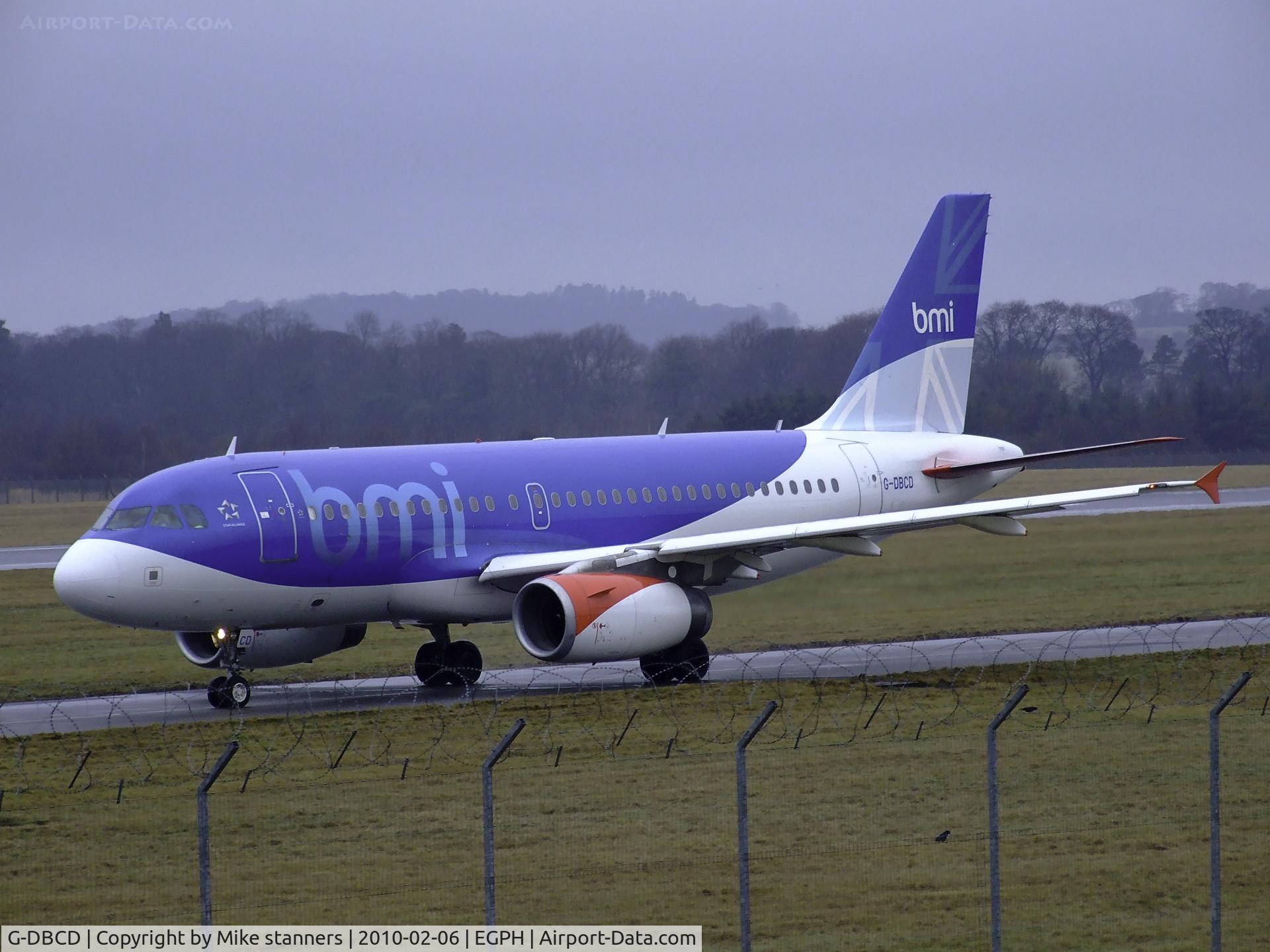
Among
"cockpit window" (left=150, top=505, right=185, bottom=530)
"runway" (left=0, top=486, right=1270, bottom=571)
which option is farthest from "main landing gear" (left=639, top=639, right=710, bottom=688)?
"runway" (left=0, top=486, right=1270, bottom=571)

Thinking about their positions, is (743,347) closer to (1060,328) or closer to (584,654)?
(1060,328)

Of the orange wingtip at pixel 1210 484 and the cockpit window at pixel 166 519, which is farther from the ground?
the orange wingtip at pixel 1210 484

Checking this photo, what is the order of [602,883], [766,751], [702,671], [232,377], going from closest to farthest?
1. [602,883]
2. [766,751]
3. [702,671]
4. [232,377]

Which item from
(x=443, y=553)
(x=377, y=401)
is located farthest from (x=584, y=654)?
(x=377, y=401)

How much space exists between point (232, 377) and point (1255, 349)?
55.8 metres

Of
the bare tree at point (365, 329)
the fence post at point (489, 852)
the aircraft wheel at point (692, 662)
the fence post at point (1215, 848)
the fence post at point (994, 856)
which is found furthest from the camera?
the bare tree at point (365, 329)

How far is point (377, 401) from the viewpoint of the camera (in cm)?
8681

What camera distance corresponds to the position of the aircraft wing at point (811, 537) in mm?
26641

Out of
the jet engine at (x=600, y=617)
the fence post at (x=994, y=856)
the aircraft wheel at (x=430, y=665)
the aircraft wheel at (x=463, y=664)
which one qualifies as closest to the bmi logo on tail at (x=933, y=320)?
the jet engine at (x=600, y=617)

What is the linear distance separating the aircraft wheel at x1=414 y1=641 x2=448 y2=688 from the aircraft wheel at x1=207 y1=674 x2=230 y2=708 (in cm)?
357

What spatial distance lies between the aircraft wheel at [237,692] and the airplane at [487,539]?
0.08 feet

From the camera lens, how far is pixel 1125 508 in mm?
61562

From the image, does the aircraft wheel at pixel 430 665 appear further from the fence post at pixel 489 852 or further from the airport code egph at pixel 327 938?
the fence post at pixel 489 852

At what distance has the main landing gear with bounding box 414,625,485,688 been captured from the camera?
28.4 m
